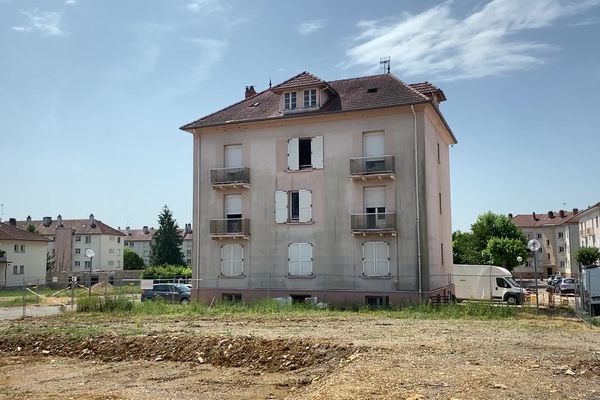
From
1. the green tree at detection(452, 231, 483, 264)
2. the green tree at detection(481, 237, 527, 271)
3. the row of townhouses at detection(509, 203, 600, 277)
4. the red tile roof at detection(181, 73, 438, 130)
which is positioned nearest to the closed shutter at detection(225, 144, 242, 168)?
the red tile roof at detection(181, 73, 438, 130)

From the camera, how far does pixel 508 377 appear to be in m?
9.97

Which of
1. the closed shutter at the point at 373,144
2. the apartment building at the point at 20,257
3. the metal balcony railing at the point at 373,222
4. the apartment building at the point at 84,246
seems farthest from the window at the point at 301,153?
the apartment building at the point at 84,246

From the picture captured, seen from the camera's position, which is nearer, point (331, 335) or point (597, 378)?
point (597, 378)

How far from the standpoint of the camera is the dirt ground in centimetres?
973

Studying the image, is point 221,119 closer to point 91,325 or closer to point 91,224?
point 91,325

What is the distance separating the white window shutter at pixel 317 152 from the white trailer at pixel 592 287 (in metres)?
13.7

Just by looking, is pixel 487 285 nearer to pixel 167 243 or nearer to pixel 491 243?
pixel 491 243

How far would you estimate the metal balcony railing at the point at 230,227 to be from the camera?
31.2 m

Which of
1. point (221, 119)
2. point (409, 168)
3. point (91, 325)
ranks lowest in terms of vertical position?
point (91, 325)

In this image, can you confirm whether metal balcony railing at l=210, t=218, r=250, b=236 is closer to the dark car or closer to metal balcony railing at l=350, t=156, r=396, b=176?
the dark car

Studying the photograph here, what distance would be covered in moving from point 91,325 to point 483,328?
13.4 m

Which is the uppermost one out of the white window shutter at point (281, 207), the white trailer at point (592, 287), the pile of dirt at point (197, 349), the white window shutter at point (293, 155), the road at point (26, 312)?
the white window shutter at point (293, 155)

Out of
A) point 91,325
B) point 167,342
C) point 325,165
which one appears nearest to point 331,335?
point 167,342

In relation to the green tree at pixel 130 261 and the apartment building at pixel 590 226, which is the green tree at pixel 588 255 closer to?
the apartment building at pixel 590 226
